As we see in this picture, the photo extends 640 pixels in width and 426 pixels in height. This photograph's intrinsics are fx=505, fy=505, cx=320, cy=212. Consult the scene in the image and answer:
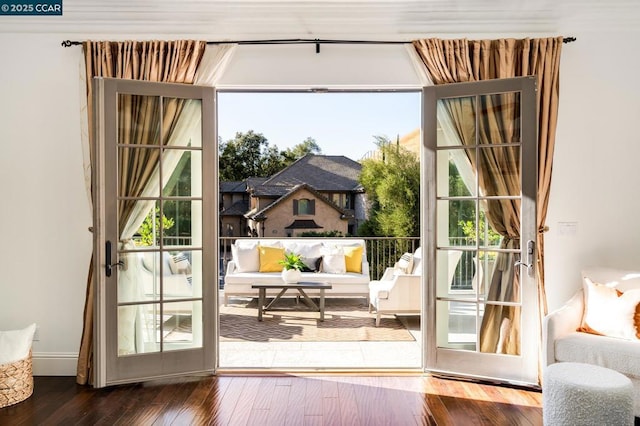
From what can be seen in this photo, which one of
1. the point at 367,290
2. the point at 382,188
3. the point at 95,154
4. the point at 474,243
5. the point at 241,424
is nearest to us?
the point at 241,424

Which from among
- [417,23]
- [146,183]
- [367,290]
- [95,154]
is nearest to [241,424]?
[146,183]

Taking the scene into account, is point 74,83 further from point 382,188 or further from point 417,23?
point 382,188

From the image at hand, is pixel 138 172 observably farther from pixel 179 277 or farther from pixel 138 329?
pixel 138 329

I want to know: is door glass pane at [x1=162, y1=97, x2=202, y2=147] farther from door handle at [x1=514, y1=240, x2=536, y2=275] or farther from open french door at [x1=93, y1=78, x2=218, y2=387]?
door handle at [x1=514, y1=240, x2=536, y2=275]

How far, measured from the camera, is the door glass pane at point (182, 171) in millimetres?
3692

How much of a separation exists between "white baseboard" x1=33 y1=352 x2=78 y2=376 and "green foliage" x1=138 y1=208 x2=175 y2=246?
3.47ft

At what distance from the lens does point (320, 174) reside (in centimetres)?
1465

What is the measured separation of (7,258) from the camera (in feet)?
12.5

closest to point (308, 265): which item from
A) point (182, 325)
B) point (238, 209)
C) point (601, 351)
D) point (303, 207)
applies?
point (182, 325)

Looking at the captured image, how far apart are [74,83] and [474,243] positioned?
3.22 metres

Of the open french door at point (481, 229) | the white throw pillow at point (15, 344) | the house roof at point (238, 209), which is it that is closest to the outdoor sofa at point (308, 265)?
the open french door at point (481, 229)

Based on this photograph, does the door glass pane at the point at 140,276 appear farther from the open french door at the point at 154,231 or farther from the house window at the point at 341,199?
the house window at the point at 341,199

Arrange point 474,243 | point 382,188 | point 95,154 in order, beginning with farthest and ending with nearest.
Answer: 1. point 382,188
2. point 474,243
3. point 95,154

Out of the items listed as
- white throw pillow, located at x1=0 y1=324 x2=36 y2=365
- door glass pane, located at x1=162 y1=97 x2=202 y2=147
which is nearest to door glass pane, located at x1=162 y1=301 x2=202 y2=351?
white throw pillow, located at x1=0 y1=324 x2=36 y2=365
